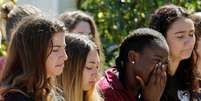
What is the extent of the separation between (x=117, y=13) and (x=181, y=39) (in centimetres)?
261

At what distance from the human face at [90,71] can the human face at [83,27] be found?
96cm

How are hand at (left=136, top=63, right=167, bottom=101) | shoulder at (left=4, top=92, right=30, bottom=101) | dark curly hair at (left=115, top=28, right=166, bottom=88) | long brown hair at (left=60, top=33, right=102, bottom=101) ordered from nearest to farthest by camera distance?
shoulder at (left=4, top=92, right=30, bottom=101), long brown hair at (left=60, top=33, right=102, bottom=101), hand at (left=136, top=63, right=167, bottom=101), dark curly hair at (left=115, top=28, right=166, bottom=88)

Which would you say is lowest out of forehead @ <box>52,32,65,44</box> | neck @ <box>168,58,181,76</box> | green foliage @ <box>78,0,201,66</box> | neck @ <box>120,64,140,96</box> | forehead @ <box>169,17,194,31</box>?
green foliage @ <box>78,0,201,66</box>

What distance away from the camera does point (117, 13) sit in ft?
21.2

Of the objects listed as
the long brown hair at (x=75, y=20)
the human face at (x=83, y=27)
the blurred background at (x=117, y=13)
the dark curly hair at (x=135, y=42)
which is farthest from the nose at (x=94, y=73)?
the blurred background at (x=117, y=13)

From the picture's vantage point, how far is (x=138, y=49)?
3.52 m

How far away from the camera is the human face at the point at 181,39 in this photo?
12.7 ft

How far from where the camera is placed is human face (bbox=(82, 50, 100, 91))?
130 inches

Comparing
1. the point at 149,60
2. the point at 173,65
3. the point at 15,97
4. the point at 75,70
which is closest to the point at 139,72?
the point at 149,60

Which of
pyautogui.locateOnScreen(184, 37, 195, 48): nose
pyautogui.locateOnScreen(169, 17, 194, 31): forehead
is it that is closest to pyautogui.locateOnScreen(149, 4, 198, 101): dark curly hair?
pyautogui.locateOnScreen(169, 17, 194, 31): forehead

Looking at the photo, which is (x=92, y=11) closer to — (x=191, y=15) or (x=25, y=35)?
(x=191, y=15)

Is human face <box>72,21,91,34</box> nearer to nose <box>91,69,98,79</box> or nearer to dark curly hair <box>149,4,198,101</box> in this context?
dark curly hair <box>149,4,198,101</box>

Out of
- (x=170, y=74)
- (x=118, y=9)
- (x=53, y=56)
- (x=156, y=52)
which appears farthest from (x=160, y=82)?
(x=118, y=9)

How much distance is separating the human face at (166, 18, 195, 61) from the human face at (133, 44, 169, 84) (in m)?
0.39
